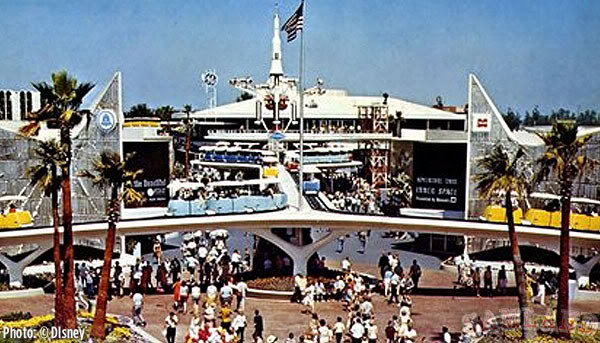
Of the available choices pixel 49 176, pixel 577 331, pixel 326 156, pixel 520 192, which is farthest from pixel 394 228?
pixel 326 156

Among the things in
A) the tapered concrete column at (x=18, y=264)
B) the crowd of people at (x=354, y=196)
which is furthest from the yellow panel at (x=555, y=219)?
the tapered concrete column at (x=18, y=264)

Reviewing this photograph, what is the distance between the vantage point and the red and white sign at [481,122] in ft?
94.4

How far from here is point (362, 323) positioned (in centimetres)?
1908

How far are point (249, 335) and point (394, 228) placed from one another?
7208mm

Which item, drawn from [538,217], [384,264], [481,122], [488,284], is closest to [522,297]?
[488,284]

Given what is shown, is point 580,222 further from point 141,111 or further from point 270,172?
point 141,111

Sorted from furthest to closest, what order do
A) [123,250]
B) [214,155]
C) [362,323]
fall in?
[214,155] → [123,250] → [362,323]

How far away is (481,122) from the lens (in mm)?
28938

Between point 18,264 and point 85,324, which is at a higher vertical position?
point 18,264

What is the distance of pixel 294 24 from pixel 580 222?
483 inches

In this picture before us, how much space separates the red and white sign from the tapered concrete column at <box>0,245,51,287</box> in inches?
607

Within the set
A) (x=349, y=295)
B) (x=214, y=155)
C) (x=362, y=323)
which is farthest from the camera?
(x=214, y=155)

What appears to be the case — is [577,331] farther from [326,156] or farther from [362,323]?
[326,156]

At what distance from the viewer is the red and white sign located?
28.8 meters
